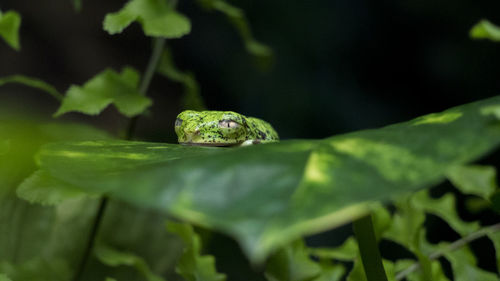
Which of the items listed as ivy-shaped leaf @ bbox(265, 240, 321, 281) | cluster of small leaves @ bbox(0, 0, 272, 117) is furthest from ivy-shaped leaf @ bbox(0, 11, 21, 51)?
ivy-shaped leaf @ bbox(265, 240, 321, 281)

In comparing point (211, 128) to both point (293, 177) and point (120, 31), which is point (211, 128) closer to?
point (120, 31)

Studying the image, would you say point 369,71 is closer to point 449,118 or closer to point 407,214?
point 407,214

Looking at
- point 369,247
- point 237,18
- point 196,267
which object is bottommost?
point 196,267

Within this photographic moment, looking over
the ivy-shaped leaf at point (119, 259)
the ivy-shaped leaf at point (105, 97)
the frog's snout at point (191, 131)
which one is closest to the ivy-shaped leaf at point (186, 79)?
the ivy-shaped leaf at point (105, 97)

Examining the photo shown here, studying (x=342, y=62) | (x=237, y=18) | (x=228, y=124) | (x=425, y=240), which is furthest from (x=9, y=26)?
(x=342, y=62)

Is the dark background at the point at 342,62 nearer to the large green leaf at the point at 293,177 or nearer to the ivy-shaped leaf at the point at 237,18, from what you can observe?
the ivy-shaped leaf at the point at 237,18

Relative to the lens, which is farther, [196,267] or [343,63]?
[343,63]

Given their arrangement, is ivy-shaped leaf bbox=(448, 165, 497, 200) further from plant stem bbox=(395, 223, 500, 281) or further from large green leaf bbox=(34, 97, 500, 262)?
large green leaf bbox=(34, 97, 500, 262)
